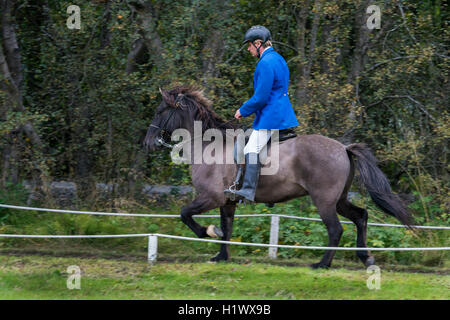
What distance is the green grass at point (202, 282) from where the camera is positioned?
19.6ft

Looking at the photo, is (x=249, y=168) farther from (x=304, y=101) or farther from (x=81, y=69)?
(x=81, y=69)

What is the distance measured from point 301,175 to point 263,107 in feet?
3.13

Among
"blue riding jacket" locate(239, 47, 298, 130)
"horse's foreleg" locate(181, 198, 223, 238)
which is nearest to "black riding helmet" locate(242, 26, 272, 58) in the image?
"blue riding jacket" locate(239, 47, 298, 130)

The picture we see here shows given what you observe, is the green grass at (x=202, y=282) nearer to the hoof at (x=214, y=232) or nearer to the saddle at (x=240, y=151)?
the hoof at (x=214, y=232)

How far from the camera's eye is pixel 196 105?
23.7 feet

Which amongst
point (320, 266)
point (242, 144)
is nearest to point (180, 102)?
point (242, 144)

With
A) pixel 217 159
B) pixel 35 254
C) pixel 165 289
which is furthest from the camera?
pixel 35 254

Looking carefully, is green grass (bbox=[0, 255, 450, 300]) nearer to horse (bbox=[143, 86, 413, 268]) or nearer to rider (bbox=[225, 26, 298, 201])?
horse (bbox=[143, 86, 413, 268])

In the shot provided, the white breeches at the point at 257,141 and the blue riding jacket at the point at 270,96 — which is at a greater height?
the blue riding jacket at the point at 270,96

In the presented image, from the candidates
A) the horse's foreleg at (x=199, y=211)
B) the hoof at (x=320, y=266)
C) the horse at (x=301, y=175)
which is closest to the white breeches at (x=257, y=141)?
the horse at (x=301, y=175)

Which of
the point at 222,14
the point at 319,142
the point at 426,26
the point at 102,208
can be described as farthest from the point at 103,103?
the point at 426,26

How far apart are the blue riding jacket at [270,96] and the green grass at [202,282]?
184cm

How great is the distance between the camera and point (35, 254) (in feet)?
24.8

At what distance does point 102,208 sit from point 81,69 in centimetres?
252
